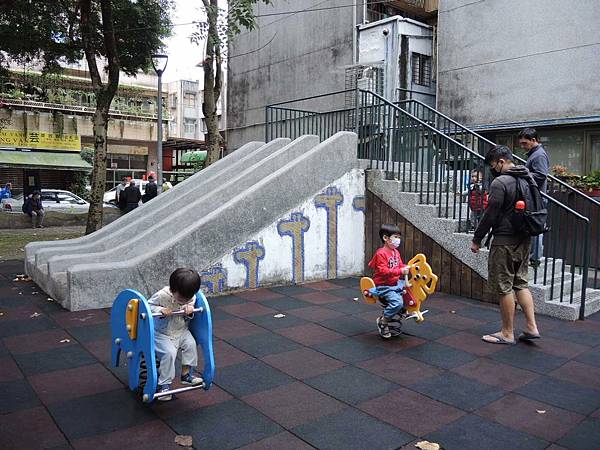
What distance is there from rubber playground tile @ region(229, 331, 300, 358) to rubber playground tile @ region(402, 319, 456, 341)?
4.20 feet

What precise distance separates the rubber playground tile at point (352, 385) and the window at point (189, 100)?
49.0 m

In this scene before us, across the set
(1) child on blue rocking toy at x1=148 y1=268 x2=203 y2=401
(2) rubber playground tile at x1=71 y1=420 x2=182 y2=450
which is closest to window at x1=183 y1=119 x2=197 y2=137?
(1) child on blue rocking toy at x1=148 y1=268 x2=203 y2=401

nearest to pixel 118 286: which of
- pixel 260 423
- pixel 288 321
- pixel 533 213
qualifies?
pixel 288 321

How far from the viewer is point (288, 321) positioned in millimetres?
5652

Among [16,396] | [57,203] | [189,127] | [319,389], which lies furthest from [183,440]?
[189,127]

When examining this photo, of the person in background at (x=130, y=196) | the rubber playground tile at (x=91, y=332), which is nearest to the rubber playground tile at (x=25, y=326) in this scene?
the rubber playground tile at (x=91, y=332)

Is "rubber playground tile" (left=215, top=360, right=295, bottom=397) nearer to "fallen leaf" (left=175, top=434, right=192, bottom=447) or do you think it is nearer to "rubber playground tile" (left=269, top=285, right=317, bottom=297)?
"fallen leaf" (left=175, top=434, right=192, bottom=447)

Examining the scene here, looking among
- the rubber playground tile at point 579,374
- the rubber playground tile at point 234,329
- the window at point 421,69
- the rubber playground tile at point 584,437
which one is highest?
the window at point 421,69

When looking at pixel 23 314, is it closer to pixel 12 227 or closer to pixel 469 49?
pixel 12 227

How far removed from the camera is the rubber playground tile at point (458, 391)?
361cm

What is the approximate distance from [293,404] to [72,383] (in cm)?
170

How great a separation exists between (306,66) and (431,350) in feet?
56.7

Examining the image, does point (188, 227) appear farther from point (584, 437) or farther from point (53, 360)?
point (584, 437)

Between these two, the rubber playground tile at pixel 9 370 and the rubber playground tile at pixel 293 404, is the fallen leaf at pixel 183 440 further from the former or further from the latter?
the rubber playground tile at pixel 9 370
